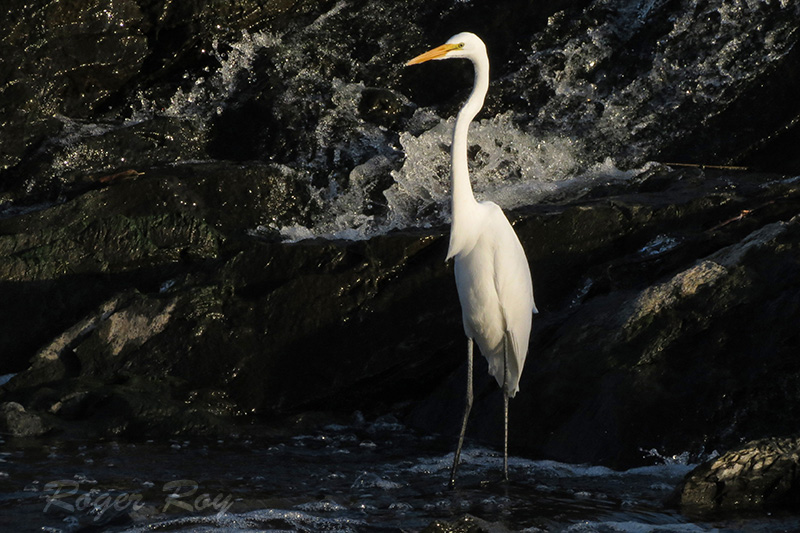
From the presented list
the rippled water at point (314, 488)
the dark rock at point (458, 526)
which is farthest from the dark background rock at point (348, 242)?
the dark rock at point (458, 526)

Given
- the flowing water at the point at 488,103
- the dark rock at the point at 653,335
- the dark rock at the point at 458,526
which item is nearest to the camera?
the dark rock at the point at 458,526

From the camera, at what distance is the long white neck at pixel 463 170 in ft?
17.9

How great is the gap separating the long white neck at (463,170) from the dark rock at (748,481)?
6.04 ft

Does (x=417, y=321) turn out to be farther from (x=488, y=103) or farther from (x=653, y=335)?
(x=488, y=103)

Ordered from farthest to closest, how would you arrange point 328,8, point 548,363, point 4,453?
point 328,8
point 548,363
point 4,453

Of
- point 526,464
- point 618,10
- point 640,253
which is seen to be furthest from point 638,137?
point 526,464

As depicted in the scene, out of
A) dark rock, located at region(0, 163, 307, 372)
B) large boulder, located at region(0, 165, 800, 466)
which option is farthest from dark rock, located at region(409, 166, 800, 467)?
dark rock, located at region(0, 163, 307, 372)

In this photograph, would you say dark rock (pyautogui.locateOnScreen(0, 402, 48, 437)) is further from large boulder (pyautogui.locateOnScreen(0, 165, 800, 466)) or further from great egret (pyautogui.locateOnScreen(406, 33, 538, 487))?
great egret (pyautogui.locateOnScreen(406, 33, 538, 487))

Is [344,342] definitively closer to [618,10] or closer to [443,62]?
[443,62]

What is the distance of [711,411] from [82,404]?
12.5 feet

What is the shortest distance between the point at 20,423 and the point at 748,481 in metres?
4.15

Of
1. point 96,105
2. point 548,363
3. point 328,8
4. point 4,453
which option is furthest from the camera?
point 328,8

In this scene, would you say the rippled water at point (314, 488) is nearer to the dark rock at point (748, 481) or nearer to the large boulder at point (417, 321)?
the dark rock at point (748, 481)

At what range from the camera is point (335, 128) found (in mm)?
9742
